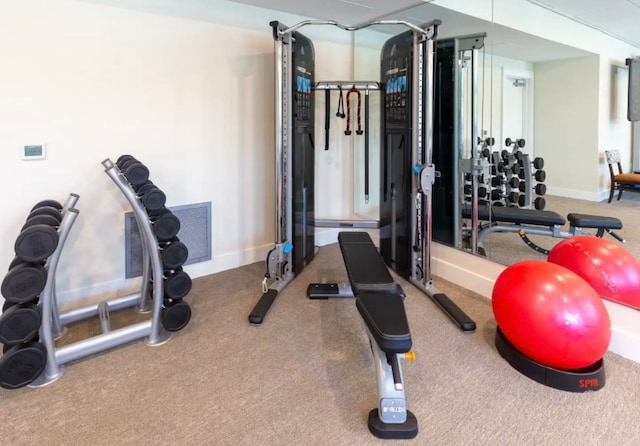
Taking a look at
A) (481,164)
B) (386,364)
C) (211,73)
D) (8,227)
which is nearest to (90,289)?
(8,227)

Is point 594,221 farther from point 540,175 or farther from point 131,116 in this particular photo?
point 131,116

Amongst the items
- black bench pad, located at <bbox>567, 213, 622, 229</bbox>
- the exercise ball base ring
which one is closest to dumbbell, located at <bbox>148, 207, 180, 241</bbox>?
the exercise ball base ring

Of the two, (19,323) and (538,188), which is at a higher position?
(538,188)

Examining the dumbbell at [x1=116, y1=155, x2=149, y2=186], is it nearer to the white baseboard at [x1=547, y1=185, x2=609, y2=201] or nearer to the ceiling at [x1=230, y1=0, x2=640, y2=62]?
the ceiling at [x1=230, y1=0, x2=640, y2=62]

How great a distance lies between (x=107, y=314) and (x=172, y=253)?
2.08 ft

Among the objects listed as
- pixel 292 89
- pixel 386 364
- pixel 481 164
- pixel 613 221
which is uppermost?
pixel 292 89

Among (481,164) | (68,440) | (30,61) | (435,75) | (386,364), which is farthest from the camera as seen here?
(435,75)

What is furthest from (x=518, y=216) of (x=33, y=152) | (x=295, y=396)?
(x=33, y=152)

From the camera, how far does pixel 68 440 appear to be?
5.09ft

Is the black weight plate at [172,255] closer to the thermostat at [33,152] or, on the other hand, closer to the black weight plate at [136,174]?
the black weight plate at [136,174]

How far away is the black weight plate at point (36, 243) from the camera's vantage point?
1.76m

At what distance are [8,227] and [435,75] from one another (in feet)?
10.6

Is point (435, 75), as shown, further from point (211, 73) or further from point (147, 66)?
point (147, 66)

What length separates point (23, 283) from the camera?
5.78 ft
